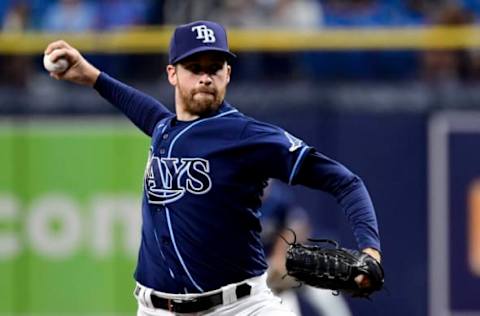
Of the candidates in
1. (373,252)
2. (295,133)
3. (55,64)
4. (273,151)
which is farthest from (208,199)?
(295,133)

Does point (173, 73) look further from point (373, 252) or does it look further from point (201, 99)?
point (373, 252)

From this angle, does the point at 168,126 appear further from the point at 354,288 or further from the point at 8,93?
the point at 8,93

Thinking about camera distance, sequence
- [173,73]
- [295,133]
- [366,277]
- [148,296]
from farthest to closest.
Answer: [295,133] → [173,73] → [148,296] → [366,277]

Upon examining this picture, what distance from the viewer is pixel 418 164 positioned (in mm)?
10320

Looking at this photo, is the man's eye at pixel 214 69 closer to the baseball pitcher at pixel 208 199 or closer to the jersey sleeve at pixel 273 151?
the baseball pitcher at pixel 208 199

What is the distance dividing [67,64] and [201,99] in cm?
90

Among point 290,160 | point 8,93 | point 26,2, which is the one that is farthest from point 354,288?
point 26,2

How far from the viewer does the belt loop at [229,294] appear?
18.6 ft

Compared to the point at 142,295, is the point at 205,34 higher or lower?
higher

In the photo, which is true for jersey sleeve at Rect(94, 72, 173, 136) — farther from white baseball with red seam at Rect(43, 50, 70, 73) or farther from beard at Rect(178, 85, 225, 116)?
beard at Rect(178, 85, 225, 116)

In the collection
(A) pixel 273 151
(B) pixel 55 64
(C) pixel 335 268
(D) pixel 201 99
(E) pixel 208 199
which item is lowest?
(C) pixel 335 268

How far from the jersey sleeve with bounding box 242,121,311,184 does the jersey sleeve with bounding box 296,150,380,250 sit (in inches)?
1.6

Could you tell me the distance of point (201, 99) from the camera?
18.7 feet

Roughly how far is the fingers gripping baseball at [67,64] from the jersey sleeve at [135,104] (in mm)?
68
